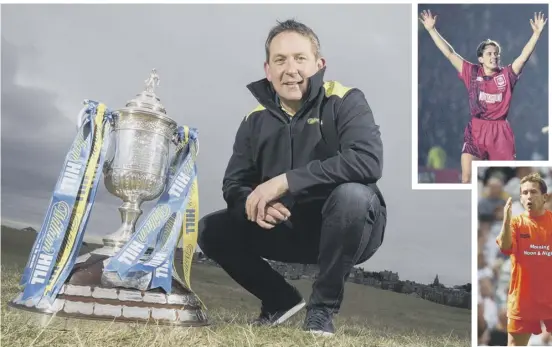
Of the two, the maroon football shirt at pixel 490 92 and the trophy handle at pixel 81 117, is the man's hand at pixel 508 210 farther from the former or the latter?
the trophy handle at pixel 81 117

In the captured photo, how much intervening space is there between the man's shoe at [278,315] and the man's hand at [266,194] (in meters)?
0.39

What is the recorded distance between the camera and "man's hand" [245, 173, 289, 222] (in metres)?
1.84

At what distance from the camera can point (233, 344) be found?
1.69m

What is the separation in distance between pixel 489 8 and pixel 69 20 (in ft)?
5.39

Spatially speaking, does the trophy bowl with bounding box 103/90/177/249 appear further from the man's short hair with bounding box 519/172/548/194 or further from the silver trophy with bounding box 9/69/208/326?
the man's short hair with bounding box 519/172/548/194

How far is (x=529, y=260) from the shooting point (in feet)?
7.14

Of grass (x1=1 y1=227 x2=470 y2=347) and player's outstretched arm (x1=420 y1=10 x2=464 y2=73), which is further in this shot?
player's outstretched arm (x1=420 y1=10 x2=464 y2=73)

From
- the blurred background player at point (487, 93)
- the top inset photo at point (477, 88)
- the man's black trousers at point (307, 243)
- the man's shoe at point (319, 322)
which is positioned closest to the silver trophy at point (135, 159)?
the man's black trousers at point (307, 243)

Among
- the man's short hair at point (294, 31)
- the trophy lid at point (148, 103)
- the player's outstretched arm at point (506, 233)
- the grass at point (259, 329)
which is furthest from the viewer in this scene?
the player's outstretched arm at point (506, 233)

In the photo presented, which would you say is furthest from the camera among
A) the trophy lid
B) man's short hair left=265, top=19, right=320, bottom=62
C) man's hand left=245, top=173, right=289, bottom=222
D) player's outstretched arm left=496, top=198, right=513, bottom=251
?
player's outstretched arm left=496, top=198, right=513, bottom=251

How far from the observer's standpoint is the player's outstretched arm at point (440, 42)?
2250mm

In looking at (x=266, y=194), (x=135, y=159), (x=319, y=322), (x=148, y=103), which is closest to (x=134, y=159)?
(x=135, y=159)

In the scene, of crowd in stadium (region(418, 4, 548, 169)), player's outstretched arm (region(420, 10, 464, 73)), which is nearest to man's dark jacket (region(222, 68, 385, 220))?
crowd in stadium (region(418, 4, 548, 169))

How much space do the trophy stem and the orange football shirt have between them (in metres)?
1.39
